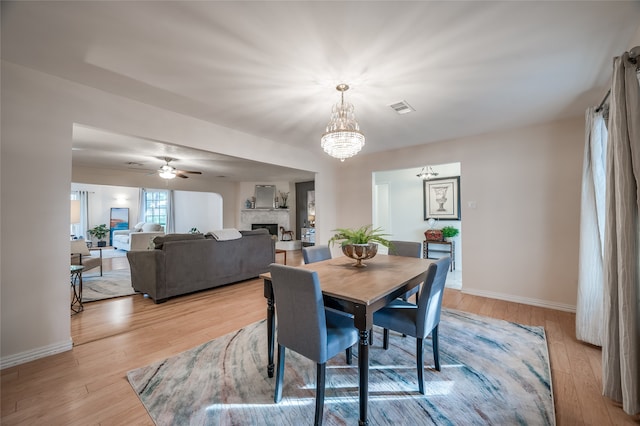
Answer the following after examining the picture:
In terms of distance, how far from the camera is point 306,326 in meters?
1.45

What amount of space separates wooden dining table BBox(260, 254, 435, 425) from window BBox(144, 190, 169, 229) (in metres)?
10.3

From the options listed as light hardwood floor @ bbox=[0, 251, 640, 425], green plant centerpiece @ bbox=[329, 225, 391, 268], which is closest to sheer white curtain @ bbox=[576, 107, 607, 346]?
light hardwood floor @ bbox=[0, 251, 640, 425]

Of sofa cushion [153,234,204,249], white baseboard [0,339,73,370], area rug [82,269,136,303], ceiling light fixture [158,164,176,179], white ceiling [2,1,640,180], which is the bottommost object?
area rug [82,269,136,303]

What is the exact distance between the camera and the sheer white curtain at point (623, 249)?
1.42 meters

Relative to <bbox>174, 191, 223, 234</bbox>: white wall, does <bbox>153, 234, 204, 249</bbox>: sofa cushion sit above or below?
below

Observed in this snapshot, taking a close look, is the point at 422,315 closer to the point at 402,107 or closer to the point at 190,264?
the point at 402,107

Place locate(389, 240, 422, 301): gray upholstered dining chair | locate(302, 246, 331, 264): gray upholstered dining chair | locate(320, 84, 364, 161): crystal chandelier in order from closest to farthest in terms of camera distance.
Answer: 1. locate(320, 84, 364, 161): crystal chandelier
2. locate(302, 246, 331, 264): gray upholstered dining chair
3. locate(389, 240, 422, 301): gray upholstered dining chair

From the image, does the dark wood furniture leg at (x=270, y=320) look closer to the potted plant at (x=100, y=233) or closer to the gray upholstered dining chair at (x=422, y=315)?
the gray upholstered dining chair at (x=422, y=315)

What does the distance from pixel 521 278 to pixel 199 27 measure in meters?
4.54

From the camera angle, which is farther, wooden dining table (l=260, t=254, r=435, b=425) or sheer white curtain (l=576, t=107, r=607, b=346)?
sheer white curtain (l=576, t=107, r=607, b=346)

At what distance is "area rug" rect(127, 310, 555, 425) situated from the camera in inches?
59.0

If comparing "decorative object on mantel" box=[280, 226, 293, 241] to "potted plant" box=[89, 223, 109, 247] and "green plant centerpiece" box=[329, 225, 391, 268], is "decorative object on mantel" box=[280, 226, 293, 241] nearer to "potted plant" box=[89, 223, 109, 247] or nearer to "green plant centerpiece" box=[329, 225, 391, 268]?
"potted plant" box=[89, 223, 109, 247]

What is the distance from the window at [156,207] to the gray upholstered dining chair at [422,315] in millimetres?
10786

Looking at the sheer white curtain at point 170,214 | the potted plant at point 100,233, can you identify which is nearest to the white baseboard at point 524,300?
the potted plant at point 100,233
